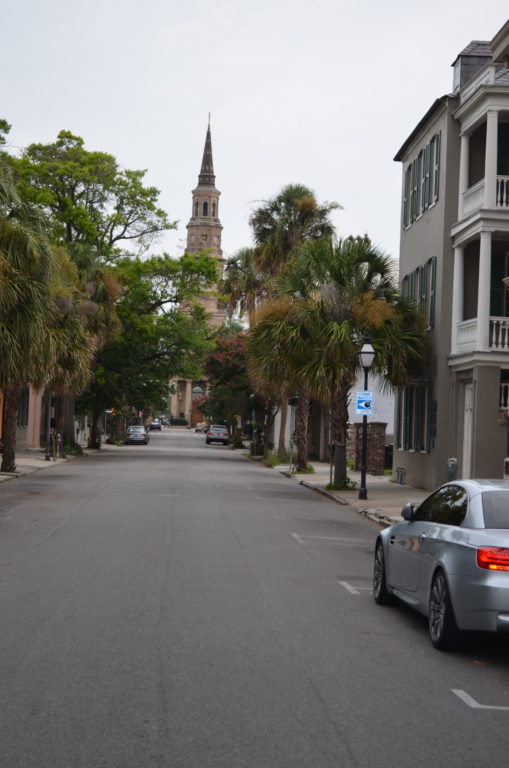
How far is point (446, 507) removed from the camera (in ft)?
32.0

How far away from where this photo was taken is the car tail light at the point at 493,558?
27.1ft

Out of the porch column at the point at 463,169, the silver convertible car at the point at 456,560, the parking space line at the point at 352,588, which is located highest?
the porch column at the point at 463,169

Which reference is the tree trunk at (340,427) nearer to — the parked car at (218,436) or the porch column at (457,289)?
the porch column at (457,289)

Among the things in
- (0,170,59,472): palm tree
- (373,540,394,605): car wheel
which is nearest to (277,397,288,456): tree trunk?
(0,170,59,472): palm tree

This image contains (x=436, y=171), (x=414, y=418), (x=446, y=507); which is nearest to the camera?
(x=446, y=507)

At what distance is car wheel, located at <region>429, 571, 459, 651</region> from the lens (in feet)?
28.1

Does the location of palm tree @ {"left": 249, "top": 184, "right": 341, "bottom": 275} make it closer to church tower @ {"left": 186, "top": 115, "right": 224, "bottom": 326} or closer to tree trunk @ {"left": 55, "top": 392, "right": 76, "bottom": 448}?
tree trunk @ {"left": 55, "top": 392, "right": 76, "bottom": 448}

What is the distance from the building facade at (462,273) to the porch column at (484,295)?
0.02 m

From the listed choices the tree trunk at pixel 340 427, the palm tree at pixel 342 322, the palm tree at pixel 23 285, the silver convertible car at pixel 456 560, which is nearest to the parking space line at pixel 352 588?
the silver convertible car at pixel 456 560

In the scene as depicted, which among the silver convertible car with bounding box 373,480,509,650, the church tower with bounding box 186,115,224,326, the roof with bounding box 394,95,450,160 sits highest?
the church tower with bounding box 186,115,224,326

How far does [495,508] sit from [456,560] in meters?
0.62

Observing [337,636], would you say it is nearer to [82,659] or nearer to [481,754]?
[82,659]

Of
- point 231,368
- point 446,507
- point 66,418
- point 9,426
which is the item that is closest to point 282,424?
point 66,418

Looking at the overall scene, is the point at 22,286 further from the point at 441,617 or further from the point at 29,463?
the point at 441,617
